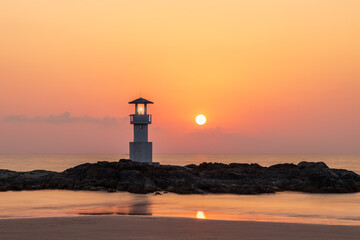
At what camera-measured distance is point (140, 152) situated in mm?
38312

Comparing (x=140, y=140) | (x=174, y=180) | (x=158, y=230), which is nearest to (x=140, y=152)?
(x=140, y=140)

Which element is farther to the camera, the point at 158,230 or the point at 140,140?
the point at 140,140

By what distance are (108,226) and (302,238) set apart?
248 inches

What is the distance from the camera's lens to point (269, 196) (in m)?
31.1

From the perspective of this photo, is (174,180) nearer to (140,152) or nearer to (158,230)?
(140,152)

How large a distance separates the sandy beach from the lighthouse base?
19731mm

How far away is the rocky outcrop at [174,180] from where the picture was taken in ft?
105

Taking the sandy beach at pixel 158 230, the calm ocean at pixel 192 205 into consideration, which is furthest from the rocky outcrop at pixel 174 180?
the sandy beach at pixel 158 230

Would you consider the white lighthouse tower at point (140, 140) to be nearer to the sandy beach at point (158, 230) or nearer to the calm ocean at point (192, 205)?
the calm ocean at point (192, 205)

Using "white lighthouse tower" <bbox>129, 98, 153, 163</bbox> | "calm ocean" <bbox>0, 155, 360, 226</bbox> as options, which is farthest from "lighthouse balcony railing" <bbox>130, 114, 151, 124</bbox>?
"calm ocean" <bbox>0, 155, 360, 226</bbox>

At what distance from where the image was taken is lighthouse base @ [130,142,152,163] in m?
38.3

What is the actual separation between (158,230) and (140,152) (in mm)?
22785

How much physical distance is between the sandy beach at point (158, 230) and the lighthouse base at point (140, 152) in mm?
19731

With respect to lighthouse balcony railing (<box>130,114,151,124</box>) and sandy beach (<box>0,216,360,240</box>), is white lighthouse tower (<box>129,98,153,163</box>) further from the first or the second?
sandy beach (<box>0,216,360,240</box>)
